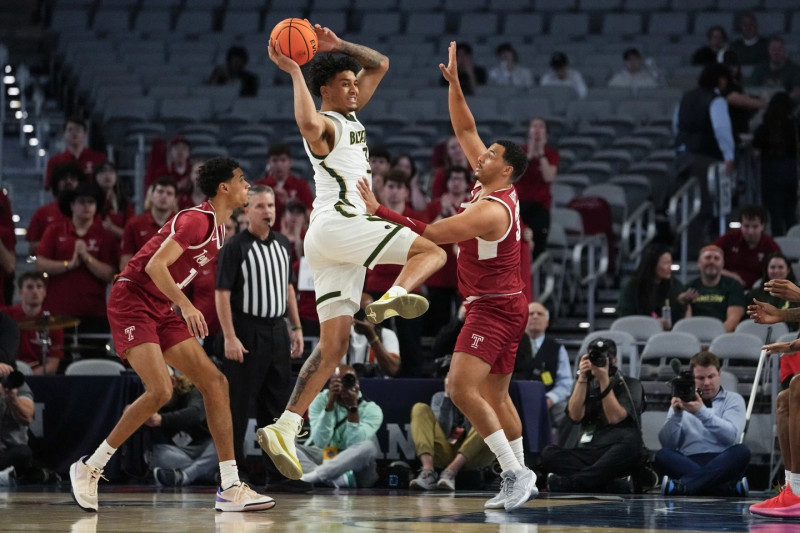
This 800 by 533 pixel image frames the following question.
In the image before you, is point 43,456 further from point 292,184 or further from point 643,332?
point 643,332

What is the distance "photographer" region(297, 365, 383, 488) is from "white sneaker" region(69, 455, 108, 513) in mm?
2739

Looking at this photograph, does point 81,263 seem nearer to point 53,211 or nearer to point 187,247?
point 53,211

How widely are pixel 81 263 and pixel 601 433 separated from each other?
5272mm

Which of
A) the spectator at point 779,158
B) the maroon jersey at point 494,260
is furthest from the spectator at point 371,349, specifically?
the spectator at point 779,158

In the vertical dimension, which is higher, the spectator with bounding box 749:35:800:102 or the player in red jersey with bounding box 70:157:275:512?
the spectator with bounding box 749:35:800:102

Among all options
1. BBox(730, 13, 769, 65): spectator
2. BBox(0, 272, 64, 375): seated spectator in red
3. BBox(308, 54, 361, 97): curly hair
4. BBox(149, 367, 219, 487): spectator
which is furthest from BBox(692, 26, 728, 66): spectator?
BBox(308, 54, 361, 97): curly hair

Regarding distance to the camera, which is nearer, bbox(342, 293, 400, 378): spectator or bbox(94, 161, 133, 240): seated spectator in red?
bbox(342, 293, 400, 378): spectator

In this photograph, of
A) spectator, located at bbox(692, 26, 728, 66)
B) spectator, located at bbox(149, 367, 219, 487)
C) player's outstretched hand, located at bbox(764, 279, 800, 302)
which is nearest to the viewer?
player's outstretched hand, located at bbox(764, 279, 800, 302)

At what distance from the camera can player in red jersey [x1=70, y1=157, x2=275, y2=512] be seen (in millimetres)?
8203

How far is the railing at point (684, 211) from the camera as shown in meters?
15.0

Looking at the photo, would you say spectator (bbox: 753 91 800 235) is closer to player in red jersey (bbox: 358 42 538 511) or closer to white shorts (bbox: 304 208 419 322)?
player in red jersey (bbox: 358 42 538 511)

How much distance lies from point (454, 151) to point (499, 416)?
6.91 meters

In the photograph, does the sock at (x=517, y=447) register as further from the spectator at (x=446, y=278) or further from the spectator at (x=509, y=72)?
the spectator at (x=509, y=72)

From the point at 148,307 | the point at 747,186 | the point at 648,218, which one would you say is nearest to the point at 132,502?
the point at 148,307
